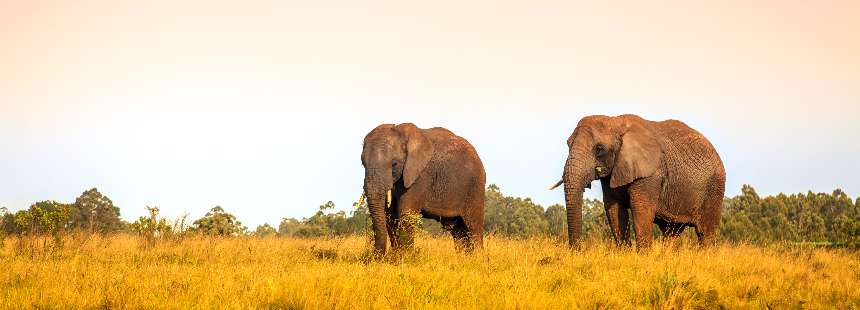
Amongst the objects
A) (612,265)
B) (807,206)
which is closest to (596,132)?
(612,265)

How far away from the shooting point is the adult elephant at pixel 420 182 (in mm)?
15078

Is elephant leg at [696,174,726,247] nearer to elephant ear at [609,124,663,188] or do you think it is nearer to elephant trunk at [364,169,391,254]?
elephant ear at [609,124,663,188]

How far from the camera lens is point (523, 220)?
58.8m

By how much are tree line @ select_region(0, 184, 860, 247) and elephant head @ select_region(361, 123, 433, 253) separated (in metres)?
4.64

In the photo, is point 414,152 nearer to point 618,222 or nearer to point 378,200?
point 378,200

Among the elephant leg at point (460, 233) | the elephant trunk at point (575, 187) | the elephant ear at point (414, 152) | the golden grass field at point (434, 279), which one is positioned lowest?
the golden grass field at point (434, 279)

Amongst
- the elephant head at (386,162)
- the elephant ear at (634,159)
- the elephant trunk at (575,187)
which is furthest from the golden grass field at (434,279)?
the elephant ear at (634,159)

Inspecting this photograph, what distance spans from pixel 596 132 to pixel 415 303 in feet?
24.4

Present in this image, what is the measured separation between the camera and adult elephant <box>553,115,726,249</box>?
1548cm

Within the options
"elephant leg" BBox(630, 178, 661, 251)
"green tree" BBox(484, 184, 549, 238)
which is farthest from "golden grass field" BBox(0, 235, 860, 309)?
"green tree" BBox(484, 184, 549, 238)

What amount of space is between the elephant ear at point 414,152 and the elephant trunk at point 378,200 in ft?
1.88

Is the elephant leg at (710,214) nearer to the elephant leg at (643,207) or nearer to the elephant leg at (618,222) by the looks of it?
the elephant leg at (618,222)

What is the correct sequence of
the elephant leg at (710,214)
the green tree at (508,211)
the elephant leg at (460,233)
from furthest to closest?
the green tree at (508,211)
the elephant leg at (710,214)
the elephant leg at (460,233)

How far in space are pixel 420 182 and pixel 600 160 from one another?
3.50m
